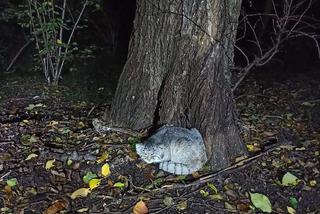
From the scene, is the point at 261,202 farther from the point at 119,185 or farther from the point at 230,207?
the point at 119,185

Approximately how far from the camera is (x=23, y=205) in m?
2.74

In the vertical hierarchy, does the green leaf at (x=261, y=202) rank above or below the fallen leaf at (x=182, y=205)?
above

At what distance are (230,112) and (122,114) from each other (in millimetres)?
935

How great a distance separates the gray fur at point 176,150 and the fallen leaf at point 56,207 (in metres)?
0.71

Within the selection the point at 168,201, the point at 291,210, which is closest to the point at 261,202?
the point at 291,210

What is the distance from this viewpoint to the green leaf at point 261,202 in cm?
283

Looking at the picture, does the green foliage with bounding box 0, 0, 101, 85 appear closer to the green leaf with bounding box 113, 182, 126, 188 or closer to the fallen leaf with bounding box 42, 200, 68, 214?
the green leaf with bounding box 113, 182, 126, 188

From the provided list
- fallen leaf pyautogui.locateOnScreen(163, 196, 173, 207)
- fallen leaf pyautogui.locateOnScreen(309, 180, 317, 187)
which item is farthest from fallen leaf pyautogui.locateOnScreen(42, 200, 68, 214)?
fallen leaf pyautogui.locateOnScreen(309, 180, 317, 187)

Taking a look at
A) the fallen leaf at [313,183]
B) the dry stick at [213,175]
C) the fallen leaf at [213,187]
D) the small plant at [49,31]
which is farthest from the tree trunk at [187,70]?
the small plant at [49,31]

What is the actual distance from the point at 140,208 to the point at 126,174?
0.39 meters

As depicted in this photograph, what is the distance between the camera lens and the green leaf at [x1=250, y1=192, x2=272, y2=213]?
283 cm

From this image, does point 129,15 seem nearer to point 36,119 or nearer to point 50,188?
point 36,119

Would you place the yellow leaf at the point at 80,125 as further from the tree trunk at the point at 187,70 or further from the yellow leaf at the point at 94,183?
the yellow leaf at the point at 94,183

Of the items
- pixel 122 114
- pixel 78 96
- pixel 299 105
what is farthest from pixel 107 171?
pixel 299 105
